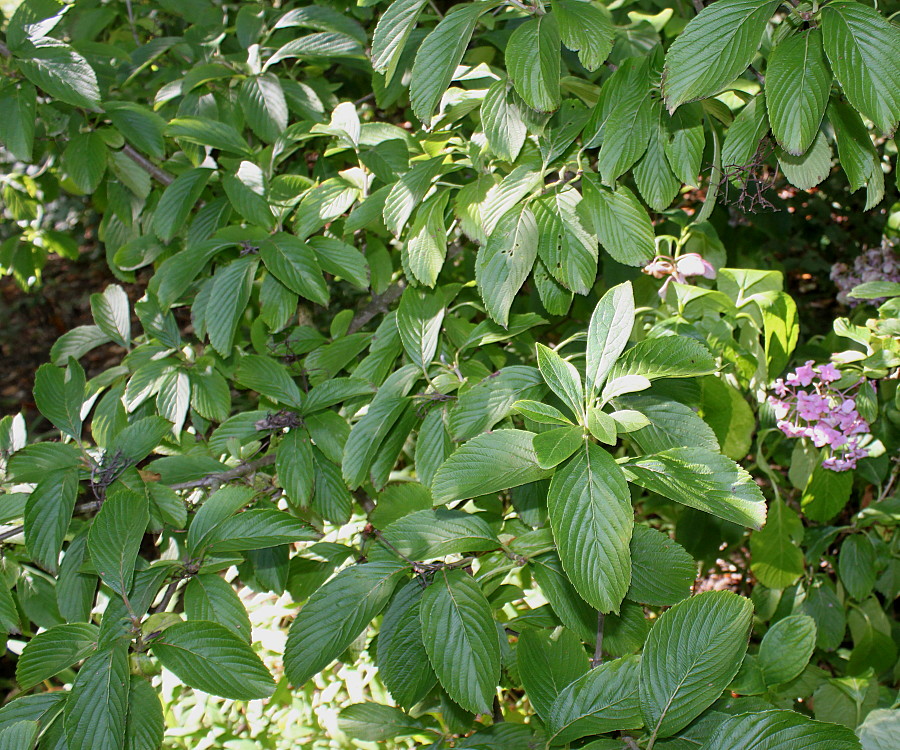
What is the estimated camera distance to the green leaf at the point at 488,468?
780 mm

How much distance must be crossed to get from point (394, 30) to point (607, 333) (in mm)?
461

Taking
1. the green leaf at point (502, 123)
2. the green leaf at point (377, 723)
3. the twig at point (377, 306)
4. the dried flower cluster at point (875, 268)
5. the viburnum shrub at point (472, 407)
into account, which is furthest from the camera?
the dried flower cluster at point (875, 268)

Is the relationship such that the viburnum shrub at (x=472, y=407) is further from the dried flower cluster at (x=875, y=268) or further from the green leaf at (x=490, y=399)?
the dried flower cluster at (x=875, y=268)

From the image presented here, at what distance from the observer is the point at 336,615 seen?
0.90m

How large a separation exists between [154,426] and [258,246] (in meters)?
0.35

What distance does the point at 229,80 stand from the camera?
1.57 m

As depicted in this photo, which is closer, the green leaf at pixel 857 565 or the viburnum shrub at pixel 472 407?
the viburnum shrub at pixel 472 407

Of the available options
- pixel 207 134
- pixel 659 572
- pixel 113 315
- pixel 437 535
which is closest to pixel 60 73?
pixel 207 134

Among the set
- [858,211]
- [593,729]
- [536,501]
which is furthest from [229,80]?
[858,211]

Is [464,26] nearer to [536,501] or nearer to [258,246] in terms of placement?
[258,246]

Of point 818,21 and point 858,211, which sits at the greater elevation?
point 818,21

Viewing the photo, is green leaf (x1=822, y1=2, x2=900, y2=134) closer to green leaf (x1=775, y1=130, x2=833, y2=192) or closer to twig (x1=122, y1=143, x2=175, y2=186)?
green leaf (x1=775, y1=130, x2=833, y2=192)

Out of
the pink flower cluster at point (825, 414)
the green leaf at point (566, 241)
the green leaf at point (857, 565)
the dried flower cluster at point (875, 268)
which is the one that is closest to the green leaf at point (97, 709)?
the green leaf at point (566, 241)

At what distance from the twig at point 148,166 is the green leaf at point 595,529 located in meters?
1.16
